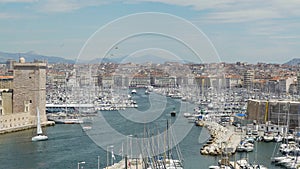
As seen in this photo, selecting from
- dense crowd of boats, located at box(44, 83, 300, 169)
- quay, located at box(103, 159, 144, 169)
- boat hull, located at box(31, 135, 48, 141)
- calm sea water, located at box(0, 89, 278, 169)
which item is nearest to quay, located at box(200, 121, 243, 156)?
dense crowd of boats, located at box(44, 83, 300, 169)

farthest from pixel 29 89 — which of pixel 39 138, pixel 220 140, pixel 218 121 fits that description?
pixel 220 140

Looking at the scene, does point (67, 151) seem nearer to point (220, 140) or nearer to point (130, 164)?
point (130, 164)

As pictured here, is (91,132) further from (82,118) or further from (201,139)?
(82,118)

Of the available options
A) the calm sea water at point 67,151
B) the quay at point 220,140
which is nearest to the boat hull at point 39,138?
the calm sea water at point 67,151

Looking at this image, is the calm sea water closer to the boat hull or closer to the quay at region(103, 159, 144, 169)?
the boat hull

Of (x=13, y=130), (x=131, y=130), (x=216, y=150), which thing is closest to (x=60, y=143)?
(x=131, y=130)

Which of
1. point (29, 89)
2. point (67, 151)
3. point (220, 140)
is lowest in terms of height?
point (67, 151)

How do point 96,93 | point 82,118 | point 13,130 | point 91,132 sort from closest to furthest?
point 91,132
point 13,130
point 82,118
point 96,93
